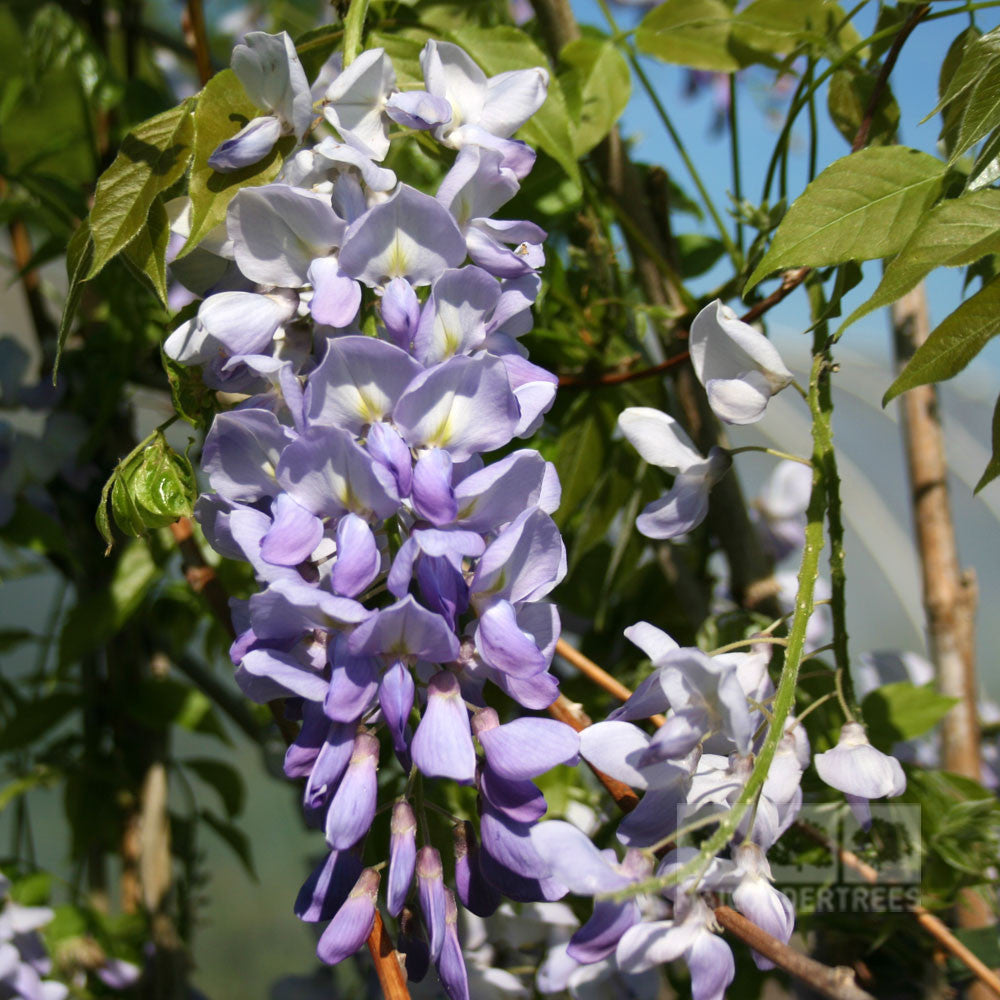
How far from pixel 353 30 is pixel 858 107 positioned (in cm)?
31

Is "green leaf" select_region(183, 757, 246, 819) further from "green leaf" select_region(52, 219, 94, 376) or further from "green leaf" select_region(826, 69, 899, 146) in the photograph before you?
"green leaf" select_region(826, 69, 899, 146)

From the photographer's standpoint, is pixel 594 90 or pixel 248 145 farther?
pixel 594 90

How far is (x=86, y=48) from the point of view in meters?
0.86

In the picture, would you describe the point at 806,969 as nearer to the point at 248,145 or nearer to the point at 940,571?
the point at 248,145

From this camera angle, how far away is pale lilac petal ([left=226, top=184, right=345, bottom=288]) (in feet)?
1.23

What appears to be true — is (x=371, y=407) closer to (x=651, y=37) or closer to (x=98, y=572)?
(x=651, y=37)

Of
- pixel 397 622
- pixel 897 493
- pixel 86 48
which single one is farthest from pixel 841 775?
pixel 897 493

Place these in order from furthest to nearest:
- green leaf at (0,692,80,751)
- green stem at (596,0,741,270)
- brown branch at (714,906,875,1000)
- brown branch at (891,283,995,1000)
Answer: green leaf at (0,692,80,751)
brown branch at (891,283,995,1000)
green stem at (596,0,741,270)
brown branch at (714,906,875,1000)

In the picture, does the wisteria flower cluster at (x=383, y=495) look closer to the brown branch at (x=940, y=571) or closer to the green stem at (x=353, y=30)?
the green stem at (x=353, y=30)

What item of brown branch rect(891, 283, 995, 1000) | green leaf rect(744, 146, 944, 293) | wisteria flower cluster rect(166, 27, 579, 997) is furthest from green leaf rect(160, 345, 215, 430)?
brown branch rect(891, 283, 995, 1000)

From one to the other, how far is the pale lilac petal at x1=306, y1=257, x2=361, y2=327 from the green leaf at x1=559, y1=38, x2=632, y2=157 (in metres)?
0.26

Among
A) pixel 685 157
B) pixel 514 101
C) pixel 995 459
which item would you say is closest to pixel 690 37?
pixel 685 157

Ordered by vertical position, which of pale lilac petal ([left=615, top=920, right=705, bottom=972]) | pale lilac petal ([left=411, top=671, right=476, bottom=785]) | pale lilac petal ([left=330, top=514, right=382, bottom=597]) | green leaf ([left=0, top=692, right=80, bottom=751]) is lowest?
green leaf ([left=0, top=692, right=80, bottom=751])

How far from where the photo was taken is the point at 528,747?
1.16 ft
